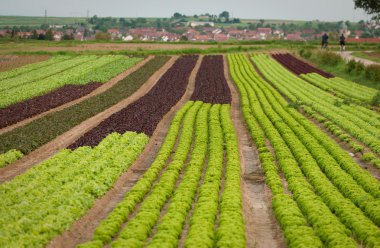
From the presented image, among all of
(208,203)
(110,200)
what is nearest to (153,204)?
(208,203)

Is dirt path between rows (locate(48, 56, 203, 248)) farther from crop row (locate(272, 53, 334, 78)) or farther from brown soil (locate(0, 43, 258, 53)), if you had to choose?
brown soil (locate(0, 43, 258, 53))

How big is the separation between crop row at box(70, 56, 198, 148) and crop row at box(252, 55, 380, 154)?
1006 centimetres

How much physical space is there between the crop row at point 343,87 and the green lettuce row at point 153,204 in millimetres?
20728

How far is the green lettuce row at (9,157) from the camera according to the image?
2199 centimetres

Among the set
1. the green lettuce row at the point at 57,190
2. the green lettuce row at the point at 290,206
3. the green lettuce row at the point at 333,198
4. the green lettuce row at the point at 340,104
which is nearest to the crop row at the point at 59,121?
→ the green lettuce row at the point at 57,190

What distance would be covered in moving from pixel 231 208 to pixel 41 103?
25.1m

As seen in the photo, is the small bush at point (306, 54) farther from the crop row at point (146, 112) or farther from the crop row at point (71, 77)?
the crop row at point (71, 77)

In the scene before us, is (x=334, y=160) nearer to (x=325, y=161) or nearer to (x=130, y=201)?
(x=325, y=161)

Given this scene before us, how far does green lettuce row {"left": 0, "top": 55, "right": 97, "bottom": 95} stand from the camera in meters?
46.0

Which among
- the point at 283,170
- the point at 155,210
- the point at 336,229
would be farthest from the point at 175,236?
the point at 283,170

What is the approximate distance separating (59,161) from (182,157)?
574cm

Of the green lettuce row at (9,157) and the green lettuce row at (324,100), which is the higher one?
the green lettuce row at (324,100)

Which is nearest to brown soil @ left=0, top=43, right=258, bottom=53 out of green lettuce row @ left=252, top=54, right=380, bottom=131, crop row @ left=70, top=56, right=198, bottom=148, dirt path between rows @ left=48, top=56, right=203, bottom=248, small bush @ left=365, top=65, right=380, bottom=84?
green lettuce row @ left=252, top=54, right=380, bottom=131

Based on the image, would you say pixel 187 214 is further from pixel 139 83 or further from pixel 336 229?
pixel 139 83
